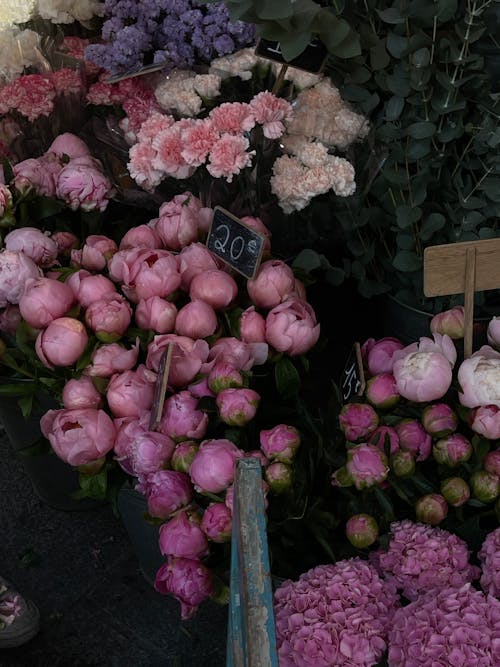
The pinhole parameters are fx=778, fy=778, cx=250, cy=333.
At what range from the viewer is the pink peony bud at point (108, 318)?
106 cm

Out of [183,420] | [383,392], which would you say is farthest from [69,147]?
[383,392]

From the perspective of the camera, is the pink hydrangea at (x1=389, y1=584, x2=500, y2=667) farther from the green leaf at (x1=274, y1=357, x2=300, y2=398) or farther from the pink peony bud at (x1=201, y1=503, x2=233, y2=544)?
the green leaf at (x1=274, y1=357, x2=300, y2=398)

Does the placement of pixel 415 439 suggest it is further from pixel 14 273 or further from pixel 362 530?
pixel 14 273

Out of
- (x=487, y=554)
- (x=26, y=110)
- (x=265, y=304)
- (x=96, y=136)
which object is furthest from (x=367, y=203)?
(x=487, y=554)

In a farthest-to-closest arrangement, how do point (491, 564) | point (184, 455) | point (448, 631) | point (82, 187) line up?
point (82, 187) → point (184, 455) → point (491, 564) → point (448, 631)

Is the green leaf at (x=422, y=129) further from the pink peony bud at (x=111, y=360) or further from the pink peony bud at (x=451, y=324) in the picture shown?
the pink peony bud at (x=111, y=360)

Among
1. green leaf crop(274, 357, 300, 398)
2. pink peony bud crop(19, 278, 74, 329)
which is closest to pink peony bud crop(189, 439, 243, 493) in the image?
green leaf crop(274, 357, 300, 398)

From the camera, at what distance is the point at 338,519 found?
97 cm

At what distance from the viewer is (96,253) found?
1188mm

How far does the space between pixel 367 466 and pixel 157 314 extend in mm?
372

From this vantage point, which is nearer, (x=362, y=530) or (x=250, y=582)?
(x=250, y=582)

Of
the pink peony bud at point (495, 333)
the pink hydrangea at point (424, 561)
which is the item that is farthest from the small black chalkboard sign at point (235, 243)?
the pink hydrangea at point (424, 561)

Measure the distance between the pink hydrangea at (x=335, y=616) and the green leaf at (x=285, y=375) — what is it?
1.06ft

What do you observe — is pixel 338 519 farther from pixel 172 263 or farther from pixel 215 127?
pixel 215 127
